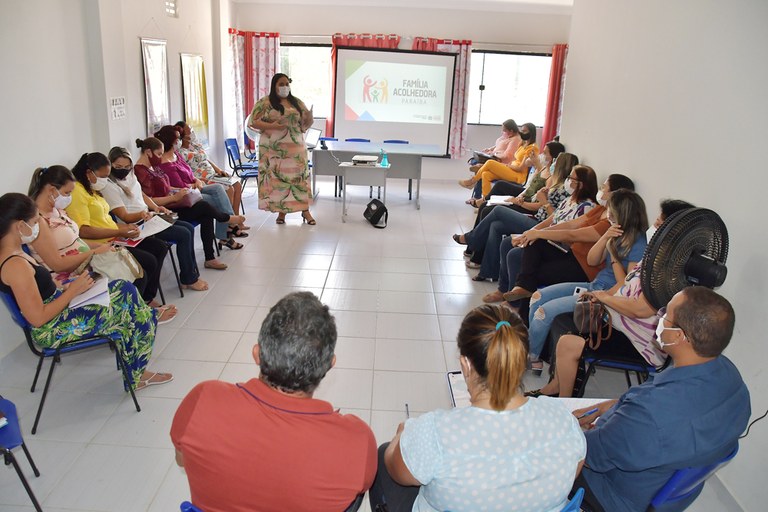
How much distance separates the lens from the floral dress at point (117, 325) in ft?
8.93

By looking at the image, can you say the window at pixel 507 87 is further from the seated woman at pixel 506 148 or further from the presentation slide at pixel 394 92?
the seated woman at pixel 506 148

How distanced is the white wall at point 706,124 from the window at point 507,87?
399 centimetres

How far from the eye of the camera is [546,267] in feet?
12.7

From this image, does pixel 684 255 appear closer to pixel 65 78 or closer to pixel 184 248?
pixel 184 248

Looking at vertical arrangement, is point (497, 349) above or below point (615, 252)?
above

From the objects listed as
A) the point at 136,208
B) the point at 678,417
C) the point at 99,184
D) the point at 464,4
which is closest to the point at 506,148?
the point at 464,4

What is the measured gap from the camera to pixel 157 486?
2410 millimetres

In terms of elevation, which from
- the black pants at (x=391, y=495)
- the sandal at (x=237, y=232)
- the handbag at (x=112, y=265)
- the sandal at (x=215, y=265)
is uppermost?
the handbag at (x=112, y=265)

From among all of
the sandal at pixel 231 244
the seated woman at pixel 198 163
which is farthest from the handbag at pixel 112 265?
the seated woman at pixel 198 163

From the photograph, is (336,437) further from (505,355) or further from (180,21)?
(180,21)

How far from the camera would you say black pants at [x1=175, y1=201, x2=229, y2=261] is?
16.0ft

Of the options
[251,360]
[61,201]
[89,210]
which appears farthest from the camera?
[89,210]

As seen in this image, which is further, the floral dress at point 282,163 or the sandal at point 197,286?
the floral dress at point 282,163

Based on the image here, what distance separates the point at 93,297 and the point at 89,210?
106 cm
